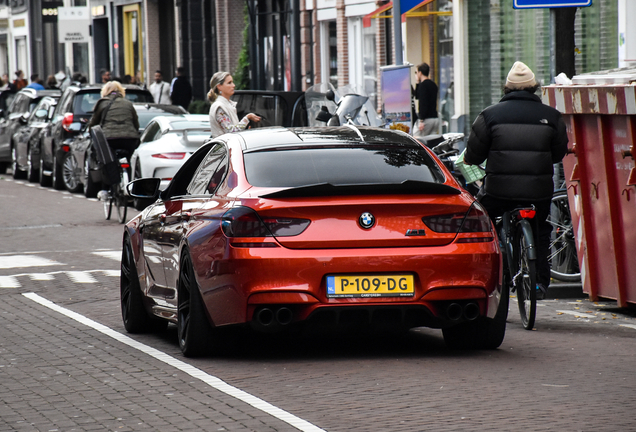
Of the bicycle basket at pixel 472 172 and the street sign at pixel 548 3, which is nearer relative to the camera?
the street sign at pixel 548 3

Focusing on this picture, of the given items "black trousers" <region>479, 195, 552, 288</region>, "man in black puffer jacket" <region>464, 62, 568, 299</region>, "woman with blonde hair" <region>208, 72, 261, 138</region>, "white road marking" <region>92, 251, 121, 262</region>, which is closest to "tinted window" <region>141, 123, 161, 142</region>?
"woman with blonde hair" <region>208, 72, 261, 138</region>

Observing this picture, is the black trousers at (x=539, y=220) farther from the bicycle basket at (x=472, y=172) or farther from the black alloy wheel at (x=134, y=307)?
the black alloy wheel at (x=134, y=307)

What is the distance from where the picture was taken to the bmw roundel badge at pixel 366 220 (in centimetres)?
768

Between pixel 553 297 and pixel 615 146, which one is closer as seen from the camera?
pixel 615 146

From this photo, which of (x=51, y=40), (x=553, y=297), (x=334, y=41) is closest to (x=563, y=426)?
(x=553, y=297)

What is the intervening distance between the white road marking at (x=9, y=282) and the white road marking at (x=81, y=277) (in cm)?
52

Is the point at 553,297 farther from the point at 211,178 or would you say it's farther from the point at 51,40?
the point at 51,40

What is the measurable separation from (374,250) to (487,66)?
18.0 m

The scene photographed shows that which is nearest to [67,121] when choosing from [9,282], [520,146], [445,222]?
[9,282]

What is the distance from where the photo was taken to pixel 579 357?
818 cm

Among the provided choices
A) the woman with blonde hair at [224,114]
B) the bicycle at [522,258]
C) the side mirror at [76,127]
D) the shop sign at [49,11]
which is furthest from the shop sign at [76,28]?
the bicycle at [522,258]

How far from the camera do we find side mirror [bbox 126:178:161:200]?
9.60 metres

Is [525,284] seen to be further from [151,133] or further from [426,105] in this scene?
[426,105]

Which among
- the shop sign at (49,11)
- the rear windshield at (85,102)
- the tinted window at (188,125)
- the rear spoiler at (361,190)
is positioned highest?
the shop sign at (49,11)
